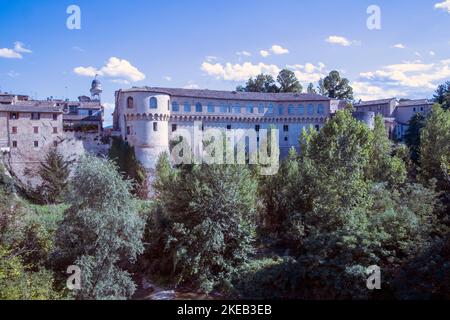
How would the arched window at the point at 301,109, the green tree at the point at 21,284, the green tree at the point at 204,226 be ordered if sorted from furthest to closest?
the arched window at the point at 301,109
the green tree at the point at 204,226
the green tree at the point at 21,284

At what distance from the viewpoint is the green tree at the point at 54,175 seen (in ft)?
98.6

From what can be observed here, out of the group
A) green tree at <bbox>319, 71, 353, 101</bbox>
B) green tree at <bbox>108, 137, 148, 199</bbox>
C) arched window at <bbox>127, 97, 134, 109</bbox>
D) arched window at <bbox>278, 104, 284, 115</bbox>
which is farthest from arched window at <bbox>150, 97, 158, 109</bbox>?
green tree at <bbox>319, 71, 353, 101</bbox>

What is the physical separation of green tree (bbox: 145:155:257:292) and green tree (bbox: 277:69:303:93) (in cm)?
3456

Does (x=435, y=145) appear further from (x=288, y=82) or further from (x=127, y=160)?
(x=288, y=82)

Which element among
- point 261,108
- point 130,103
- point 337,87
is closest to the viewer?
point 130,103

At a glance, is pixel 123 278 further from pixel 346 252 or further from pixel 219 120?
pixel 219 120

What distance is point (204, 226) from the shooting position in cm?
1606

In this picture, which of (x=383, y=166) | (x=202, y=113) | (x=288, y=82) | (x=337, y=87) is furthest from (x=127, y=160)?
(x=337, y=87)

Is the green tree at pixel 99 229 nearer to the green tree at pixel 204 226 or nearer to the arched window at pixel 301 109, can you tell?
the green tree at pixel 204 226

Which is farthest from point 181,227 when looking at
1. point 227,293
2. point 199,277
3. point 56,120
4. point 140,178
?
point 56,120

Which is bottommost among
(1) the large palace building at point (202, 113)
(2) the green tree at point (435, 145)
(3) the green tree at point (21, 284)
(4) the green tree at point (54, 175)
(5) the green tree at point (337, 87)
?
(3) the green tree at point (21, 284)

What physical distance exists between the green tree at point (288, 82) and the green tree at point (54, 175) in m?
30.7

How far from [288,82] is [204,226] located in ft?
124

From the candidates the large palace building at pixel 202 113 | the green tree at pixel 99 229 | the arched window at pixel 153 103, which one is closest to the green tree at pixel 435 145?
the large palace building at pixel 202 113
